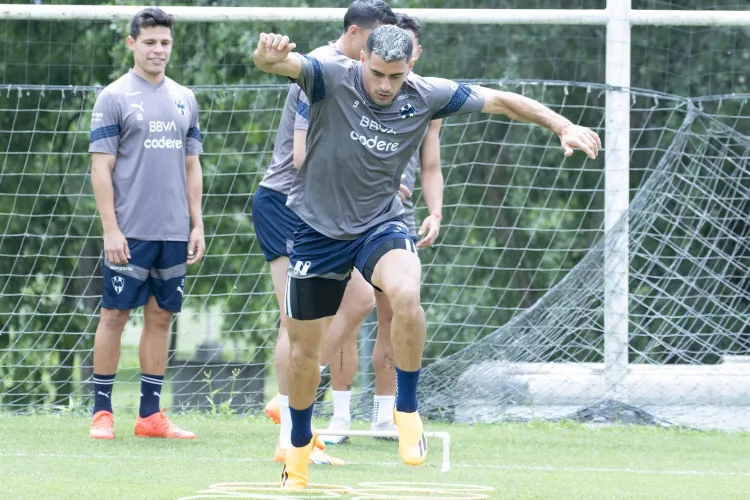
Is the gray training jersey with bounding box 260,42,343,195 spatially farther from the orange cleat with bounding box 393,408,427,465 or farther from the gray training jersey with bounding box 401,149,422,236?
the orange cleat with bounding box 393,408,427,465

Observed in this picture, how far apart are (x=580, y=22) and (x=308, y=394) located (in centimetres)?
443

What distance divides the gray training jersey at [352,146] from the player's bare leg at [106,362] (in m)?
2.02

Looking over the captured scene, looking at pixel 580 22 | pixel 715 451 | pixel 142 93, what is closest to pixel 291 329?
pixel 142 93

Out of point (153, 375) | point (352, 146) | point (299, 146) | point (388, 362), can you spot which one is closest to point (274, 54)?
point (352, 146)

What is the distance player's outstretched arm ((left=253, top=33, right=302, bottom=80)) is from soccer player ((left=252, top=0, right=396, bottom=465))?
93 cm

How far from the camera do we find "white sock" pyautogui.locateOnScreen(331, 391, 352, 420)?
21.2ft

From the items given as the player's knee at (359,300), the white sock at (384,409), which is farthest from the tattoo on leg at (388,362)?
the player's knee at (359,300)

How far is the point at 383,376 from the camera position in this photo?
6785mm

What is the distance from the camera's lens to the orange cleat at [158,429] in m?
6.66

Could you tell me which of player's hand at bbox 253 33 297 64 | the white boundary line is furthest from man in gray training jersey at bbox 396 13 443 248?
player's hand at bbox 253 33 297 64

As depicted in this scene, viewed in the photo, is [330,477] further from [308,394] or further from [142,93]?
[142,93]

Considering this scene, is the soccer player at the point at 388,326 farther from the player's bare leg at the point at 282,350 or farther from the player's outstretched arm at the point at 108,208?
the player's outstretched arm at the point at 108,208

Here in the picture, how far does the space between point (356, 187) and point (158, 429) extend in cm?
240

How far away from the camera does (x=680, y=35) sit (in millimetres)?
11266
